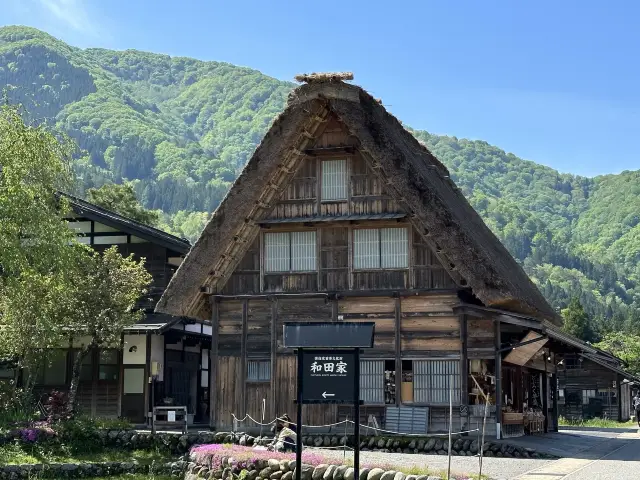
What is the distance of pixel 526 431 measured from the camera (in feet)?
94.2

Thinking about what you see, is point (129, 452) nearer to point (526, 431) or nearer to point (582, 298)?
point (526, 431)

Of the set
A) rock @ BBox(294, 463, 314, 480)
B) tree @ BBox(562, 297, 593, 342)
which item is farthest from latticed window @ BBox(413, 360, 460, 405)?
tree @ BBox(562, 297, 593, 342)

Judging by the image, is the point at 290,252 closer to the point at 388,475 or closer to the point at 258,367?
the point at 258,367

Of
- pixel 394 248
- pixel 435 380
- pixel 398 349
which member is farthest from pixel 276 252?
pixel 435 380

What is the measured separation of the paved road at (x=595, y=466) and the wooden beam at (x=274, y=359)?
26.6 ft

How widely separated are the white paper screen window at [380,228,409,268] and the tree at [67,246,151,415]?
7987 mm

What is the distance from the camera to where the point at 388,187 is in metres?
25.4

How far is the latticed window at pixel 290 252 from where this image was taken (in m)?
26.4

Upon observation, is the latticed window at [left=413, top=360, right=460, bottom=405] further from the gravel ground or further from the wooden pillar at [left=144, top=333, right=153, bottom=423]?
the wooden pillar at [left=144, top=333, right=153, bottom=423]

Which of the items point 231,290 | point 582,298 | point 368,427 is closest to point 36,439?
point 231,290

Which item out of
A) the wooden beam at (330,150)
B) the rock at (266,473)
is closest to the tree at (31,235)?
the wooden beam at (330,150)

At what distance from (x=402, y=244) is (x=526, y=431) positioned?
762 cm

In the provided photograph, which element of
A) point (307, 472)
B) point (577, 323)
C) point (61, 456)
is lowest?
point (61, 456)

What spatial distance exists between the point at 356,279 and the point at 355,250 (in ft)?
2.65
